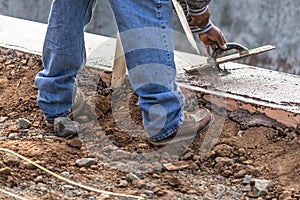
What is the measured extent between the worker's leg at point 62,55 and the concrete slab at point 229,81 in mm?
516

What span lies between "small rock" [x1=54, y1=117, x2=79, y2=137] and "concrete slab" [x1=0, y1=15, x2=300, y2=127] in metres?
0.56

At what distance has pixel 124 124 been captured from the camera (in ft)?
10.2

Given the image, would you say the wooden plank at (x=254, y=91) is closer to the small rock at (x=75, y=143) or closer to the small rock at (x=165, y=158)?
the small rock at (x=165, y=158)

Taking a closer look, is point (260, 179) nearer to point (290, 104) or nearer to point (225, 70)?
point (290, 104)

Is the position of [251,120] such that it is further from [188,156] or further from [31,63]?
[31,63]

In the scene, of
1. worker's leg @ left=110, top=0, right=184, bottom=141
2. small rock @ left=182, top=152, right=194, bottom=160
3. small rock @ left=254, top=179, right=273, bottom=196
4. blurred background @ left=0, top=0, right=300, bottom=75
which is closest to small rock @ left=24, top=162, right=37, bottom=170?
worker's leg @ left=110, top=0, right=184, bottom=141

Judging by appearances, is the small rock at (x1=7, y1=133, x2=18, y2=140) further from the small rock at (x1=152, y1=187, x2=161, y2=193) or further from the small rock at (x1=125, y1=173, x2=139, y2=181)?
the small rock at (x1=152, y1=187, x2=161, y2=193)

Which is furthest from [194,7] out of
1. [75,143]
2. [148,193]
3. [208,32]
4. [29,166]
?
[29,166]

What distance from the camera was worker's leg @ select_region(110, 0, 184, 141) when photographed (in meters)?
2.62

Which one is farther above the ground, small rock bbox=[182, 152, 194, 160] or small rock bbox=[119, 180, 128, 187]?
small rock bbox=[182, 152, 194, 160]

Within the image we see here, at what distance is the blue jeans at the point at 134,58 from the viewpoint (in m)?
2.63

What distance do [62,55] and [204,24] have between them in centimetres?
72

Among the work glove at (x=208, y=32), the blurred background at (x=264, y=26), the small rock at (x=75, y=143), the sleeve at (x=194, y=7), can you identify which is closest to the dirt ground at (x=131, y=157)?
the small rock at (x=75, y=143)

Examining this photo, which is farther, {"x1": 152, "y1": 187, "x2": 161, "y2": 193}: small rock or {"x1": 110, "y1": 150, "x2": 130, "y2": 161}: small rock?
{"x1": 110, "y1": 150, "x2": 130, "y2": 161}: small rock
